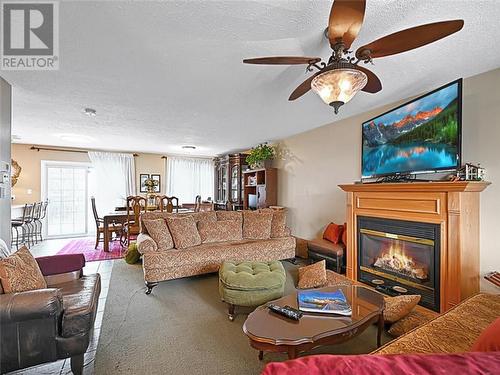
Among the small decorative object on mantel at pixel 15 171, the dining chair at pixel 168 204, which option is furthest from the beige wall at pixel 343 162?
the small decorative object on mantel at pixel 15 171

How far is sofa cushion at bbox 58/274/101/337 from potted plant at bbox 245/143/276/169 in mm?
4100

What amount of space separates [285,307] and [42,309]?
1.54 m

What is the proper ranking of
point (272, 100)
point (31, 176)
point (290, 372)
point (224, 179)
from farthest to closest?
point (224, 179) < point (31, 176) < point (272, 100) < point (290, 372)

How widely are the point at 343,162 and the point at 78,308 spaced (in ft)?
12.3

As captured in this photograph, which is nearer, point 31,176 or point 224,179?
point 31,176

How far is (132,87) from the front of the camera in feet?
8.63

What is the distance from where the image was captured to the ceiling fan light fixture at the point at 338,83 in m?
1.48

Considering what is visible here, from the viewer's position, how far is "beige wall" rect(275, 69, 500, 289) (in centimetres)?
232

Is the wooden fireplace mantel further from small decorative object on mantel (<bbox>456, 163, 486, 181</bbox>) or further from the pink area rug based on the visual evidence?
the pink area rug

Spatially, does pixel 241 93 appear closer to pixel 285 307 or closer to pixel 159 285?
pixel 285 307

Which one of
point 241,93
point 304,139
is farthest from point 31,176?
point 304,139

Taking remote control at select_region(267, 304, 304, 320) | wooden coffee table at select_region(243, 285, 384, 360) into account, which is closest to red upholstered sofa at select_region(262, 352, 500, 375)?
wooden coffee table at select_region(243, 285, 384, 360)

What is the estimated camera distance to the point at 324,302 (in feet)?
5.96

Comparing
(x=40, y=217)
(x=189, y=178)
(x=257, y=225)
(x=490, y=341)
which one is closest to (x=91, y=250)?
(x=40, y=217)
